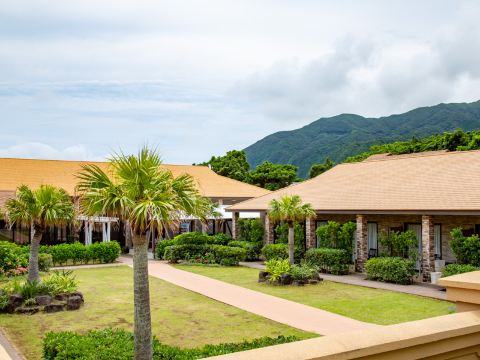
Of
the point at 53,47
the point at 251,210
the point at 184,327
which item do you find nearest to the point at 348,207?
the point at 251,210

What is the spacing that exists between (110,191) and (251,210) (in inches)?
819

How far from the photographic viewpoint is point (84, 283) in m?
20.9

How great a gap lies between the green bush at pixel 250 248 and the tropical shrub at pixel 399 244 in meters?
8.79

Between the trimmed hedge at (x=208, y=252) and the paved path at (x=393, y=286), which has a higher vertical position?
the trimmed hedge at (x=208, y=252)

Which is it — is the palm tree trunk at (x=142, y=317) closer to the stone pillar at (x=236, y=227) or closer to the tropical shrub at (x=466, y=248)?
the tropical shrub at (x=466, y=248)

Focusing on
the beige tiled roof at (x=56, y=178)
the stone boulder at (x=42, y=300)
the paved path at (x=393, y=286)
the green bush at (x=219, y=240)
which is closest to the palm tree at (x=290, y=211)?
the paved path at (x=393, y=286)

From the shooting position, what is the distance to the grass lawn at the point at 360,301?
1457 cm

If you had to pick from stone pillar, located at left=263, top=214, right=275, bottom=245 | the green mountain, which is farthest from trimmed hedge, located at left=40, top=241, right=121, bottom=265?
the green mountain

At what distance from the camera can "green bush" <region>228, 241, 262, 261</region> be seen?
94.7ft

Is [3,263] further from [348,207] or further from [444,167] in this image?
[444,167]

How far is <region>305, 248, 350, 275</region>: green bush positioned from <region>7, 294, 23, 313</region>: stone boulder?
43.0ft

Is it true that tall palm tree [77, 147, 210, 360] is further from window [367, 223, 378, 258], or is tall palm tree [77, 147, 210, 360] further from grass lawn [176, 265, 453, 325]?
window [367, 223, 378, 258]

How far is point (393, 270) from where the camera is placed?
19828 mm

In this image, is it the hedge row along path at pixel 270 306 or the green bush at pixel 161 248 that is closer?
the hedge row along path at pixel 270 306
